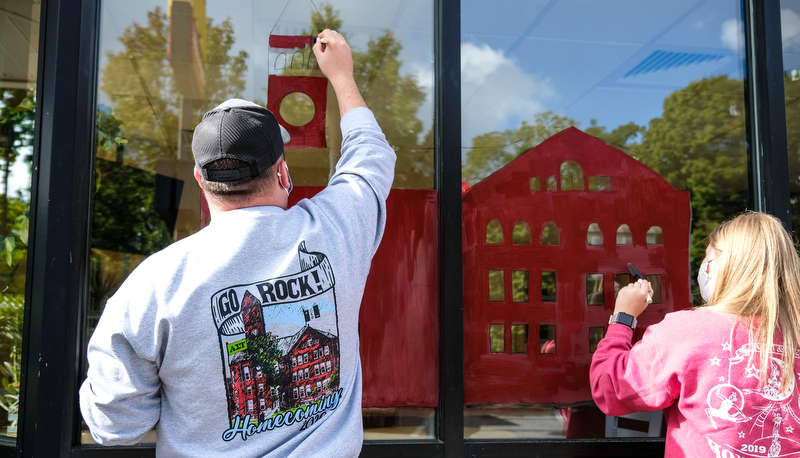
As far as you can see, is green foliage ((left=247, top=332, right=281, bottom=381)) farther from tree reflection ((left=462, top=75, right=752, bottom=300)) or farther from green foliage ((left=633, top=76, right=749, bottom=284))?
green foliage ((left=633, top=76, right=749, bottom=284))

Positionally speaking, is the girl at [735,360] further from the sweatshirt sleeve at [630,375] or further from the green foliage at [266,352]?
the green foliage at [266,352]

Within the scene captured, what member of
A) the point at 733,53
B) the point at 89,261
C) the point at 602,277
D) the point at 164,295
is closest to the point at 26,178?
the point at 89,261

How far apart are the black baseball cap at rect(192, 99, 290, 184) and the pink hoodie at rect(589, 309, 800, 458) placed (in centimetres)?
109

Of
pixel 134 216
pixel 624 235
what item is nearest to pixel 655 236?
pixel 624 235

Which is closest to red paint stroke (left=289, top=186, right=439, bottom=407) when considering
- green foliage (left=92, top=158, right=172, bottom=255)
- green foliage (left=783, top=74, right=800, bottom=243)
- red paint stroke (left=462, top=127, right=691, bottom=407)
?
red paint stroke (left=462, top=127, right=691, bottom=407)

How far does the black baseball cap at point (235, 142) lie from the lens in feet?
3.68

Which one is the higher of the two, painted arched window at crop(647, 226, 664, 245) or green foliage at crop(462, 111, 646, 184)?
green foliage at crop(462, 111, 646, 184)


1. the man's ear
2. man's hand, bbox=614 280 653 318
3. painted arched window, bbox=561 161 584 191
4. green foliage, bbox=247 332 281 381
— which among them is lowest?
green foliage, bbox=247 332 281 381

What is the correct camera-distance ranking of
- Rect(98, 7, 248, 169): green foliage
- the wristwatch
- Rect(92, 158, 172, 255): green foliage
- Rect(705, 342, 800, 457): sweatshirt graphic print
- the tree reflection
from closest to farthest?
Rect(705, 342, 800, 457): sweatshirt graphic print
the wristwatch
the tree reflection
Rect(98, 7, 248, 169): green foliage
Rect(92, 158, 172, 255): green foliage

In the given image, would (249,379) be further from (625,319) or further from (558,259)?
(558,259)

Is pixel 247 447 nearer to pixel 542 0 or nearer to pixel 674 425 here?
pixel 674 425

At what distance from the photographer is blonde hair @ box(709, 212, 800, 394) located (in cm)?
133

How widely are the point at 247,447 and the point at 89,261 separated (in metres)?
1.03

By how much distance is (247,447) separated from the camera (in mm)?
1070
